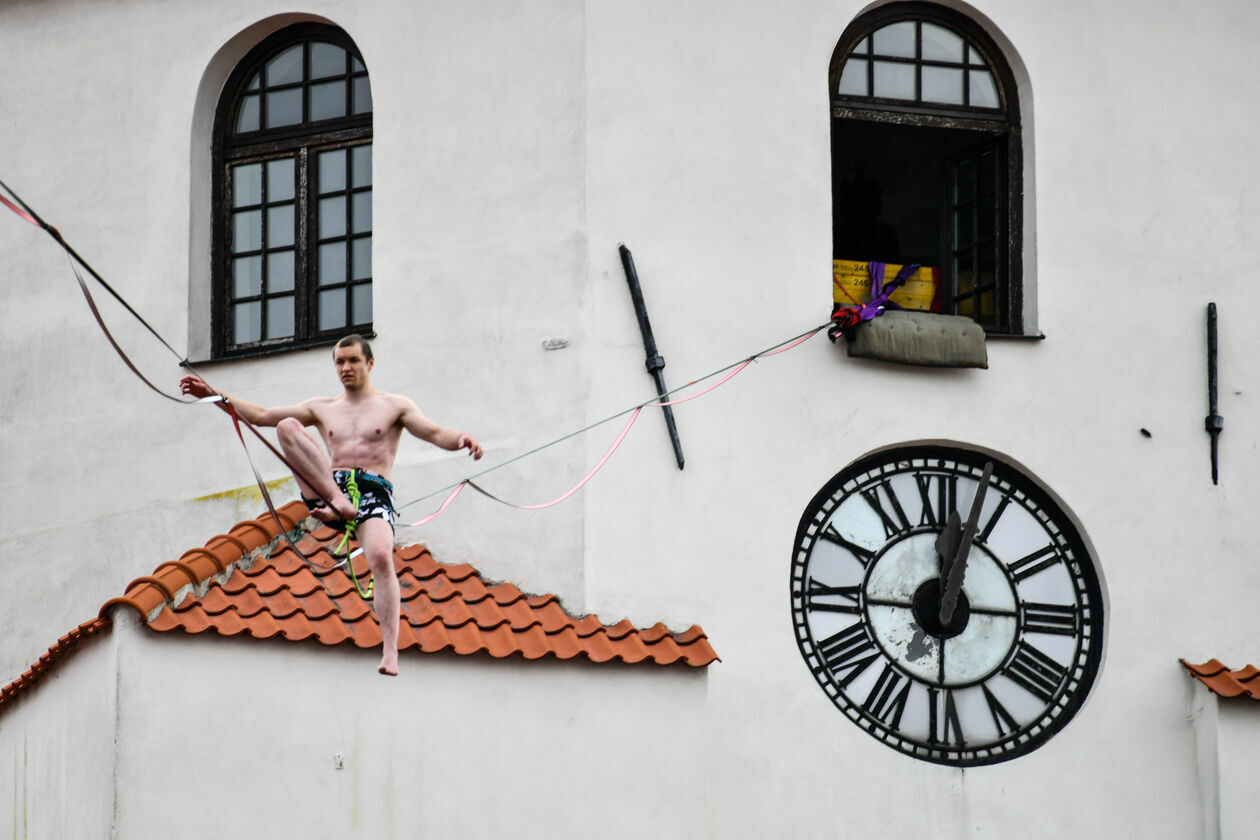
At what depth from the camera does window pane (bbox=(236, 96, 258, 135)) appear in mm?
15648

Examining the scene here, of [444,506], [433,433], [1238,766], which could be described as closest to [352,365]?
[433,433]

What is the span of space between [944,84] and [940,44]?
0.24 meters

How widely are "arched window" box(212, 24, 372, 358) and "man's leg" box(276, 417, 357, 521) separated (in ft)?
13.3

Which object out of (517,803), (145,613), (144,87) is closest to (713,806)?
(517,803)

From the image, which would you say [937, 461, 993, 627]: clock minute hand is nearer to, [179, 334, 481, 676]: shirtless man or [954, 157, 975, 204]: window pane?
[954, 157, 975, 204]: window pane

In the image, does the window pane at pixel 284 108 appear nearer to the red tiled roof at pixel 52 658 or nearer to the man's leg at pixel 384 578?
the red tiled roof at pixel 52 658

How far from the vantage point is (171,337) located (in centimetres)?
1510

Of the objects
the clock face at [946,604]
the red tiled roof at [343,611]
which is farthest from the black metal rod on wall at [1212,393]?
the red tiled roof at [343,611]

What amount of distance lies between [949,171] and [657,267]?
8.26ft

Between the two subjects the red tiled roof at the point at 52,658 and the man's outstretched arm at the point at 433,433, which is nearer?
the man's outstretched arm at the point at 433,433

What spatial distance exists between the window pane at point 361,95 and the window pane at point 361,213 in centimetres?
53

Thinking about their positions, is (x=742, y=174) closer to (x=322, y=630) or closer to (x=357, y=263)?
(x=357, y=263)

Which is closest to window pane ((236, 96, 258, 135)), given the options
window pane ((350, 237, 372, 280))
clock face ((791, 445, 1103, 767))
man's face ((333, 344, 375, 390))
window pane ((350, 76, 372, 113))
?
window pane ((350, 76, 372, 113))

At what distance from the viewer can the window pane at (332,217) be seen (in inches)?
603
